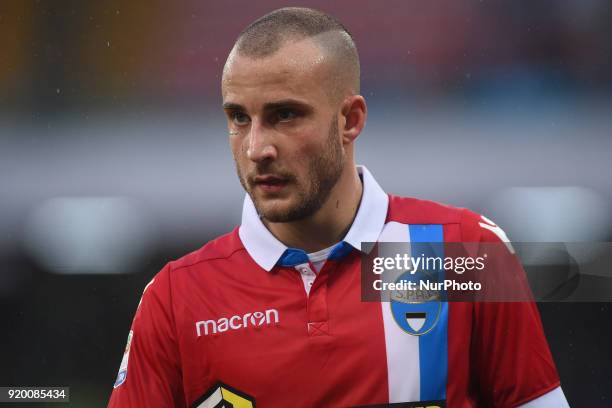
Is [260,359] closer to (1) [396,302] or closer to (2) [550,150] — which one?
(1) [396,302]

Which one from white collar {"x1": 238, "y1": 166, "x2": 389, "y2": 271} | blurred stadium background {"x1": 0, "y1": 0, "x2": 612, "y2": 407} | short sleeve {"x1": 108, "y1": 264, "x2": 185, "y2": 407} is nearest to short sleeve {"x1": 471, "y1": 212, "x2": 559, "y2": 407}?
white collar {"x1": 238, "y1": 166, "x2": 389, "y2": 271}

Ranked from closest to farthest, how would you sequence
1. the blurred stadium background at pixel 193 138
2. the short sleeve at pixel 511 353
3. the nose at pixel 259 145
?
1. the nose at pixel 259 145
2. the short sleeve at pixel 511 353
3. the blurred stadium background at pixel 193 138

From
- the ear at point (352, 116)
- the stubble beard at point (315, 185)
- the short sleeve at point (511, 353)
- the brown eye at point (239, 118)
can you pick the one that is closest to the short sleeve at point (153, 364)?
the stubble beard at point (315, 185)

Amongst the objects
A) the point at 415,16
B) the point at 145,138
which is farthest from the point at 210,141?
the point at 415,16

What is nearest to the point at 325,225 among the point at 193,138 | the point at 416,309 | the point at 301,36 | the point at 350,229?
the point at 350,229

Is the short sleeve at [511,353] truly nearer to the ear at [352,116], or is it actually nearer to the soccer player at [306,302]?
the soccer player at [306,302]

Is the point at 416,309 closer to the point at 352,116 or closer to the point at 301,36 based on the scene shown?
the point at 352,116

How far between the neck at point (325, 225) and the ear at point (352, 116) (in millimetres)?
83

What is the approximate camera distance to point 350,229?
7.11ft

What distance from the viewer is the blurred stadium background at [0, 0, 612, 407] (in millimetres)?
4598

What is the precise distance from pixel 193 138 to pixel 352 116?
2.93m

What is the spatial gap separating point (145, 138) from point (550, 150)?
88.4 inches

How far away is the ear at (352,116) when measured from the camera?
2139mm

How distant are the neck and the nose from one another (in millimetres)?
227
